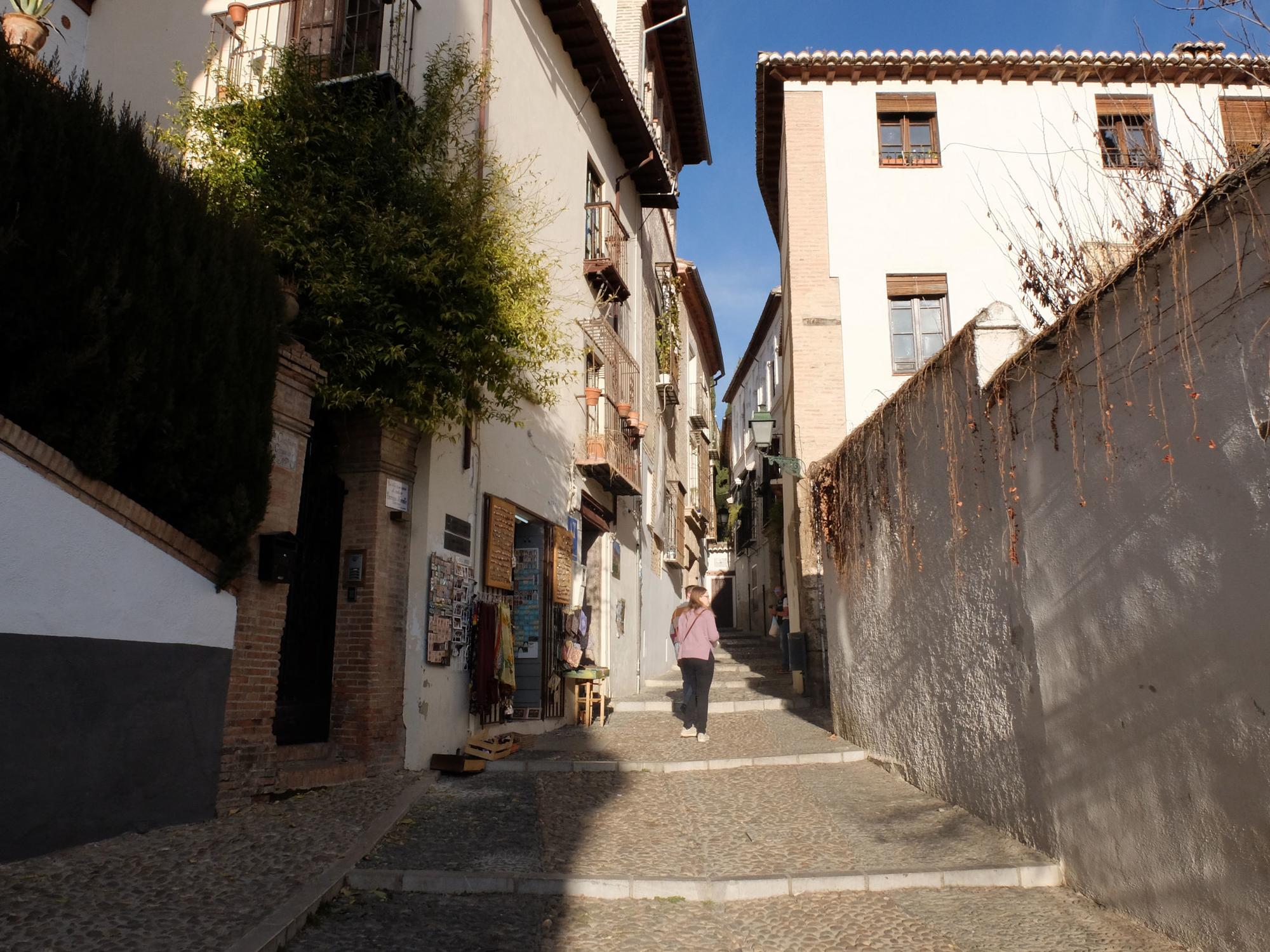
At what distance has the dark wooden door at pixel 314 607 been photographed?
802 centimetres

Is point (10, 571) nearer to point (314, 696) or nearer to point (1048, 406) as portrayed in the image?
point (314, 696)

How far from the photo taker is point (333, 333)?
7926 millimetres

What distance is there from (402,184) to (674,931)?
21.5ft

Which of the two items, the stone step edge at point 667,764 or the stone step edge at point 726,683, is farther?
the stone step edge at point 726,683

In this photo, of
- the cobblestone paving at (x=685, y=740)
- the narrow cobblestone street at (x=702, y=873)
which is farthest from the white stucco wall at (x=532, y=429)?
the narrow cobblestone street at (x=702, y=873)

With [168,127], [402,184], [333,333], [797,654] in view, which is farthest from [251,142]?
[797,654]

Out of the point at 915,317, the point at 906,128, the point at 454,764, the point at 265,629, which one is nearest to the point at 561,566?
the point at 454,764

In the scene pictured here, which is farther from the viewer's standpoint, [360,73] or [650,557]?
[650,557]

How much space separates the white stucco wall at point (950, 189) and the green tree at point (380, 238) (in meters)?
6.90

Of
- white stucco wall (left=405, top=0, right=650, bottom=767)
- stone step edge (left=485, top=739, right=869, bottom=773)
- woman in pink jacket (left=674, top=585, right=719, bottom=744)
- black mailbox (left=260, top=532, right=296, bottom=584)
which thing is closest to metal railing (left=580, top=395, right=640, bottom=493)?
white stucco wall (left=405, top=0, right=650, bottom=767)

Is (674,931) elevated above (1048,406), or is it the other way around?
(1048,406)

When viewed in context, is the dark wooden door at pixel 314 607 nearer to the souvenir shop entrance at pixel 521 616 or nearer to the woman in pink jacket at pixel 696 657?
the souvenir shop entrance at pixel 521 616

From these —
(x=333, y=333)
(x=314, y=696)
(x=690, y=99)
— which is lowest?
(x=314, y=696)

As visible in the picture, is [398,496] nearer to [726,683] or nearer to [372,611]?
[372,611]
